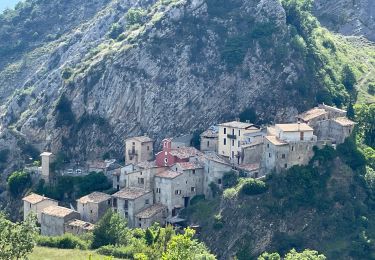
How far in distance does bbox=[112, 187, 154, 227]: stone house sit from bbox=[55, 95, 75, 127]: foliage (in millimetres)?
22278

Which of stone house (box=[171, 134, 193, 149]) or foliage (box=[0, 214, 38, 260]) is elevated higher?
stone house (box=[171, 134, 193, 149])

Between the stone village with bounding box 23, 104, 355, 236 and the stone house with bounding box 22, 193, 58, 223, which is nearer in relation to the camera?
the stone village with bounding box 23, 104, 355, 236

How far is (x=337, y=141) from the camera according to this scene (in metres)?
115

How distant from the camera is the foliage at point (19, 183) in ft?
427

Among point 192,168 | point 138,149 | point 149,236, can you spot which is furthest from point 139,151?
point 149,236

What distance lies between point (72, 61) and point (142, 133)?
29.6 metres

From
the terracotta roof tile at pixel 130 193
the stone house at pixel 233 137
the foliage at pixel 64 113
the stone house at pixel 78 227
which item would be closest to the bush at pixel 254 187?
the stone house at pixel 233 137

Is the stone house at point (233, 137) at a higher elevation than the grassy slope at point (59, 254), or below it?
higher

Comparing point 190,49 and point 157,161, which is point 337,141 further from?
point 190,49

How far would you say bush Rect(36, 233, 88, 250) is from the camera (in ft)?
361

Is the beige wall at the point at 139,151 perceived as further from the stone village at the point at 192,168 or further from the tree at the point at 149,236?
the tree at the point at 149,236

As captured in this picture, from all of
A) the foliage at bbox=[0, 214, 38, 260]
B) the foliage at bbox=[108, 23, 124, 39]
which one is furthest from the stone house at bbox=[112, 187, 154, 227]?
the foliage at bbox=[108, 23, 124, 39]

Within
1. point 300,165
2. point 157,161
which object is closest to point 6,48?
point 157,161

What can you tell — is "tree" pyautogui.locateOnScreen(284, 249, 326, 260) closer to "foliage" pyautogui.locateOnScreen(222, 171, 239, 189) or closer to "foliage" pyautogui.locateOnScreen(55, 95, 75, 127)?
"foliage" pyautogui.locateOnScreen(222, 171, 239, 189)
